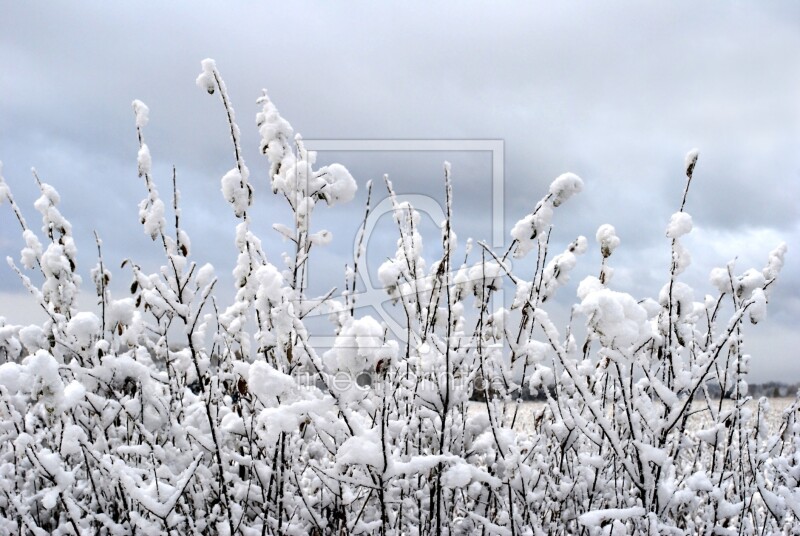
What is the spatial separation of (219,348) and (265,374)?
6.01 feet

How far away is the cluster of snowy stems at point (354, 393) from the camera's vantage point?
164 centimetres

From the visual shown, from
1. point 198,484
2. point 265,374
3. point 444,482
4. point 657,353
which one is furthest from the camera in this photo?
point 198,484

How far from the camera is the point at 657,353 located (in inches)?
92.7

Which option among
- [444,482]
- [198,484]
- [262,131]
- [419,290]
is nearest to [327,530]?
[198,484]

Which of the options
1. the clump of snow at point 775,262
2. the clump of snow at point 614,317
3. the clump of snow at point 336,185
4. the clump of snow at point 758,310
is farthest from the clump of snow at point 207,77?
the clump of snow at point 775,262

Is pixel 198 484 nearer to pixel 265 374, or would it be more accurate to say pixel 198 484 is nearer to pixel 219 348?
pixel 219 348

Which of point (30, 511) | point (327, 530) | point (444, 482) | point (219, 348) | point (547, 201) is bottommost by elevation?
point (30, 511)

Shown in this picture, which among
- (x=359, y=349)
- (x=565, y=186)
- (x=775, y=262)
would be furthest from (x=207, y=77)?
(x=775, y=262)

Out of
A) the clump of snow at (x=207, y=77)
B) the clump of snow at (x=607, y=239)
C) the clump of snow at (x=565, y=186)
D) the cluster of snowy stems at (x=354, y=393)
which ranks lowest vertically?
the cluster of snowy stems at (x=354, y=393)

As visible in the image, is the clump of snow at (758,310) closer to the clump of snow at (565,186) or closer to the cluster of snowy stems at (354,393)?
the cluster of snowy stems at (354,393)

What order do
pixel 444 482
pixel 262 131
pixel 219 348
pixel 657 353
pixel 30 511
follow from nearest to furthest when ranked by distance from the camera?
pixel 444 482 < pixel 262 131 < pixel 657 353 < pixel 30 511 < pixel 219 348

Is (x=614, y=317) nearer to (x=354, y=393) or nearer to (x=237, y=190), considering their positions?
(x=354, y=393)

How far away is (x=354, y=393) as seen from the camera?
66.9 inches

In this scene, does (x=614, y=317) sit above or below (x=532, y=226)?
below
